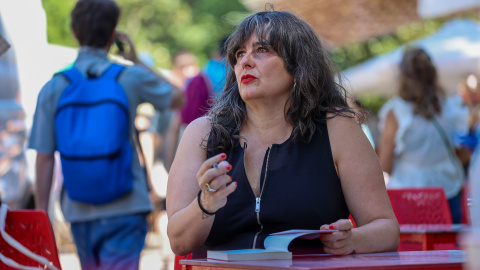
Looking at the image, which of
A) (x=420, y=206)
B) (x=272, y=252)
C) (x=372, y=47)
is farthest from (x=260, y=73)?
(x=372, y=47)

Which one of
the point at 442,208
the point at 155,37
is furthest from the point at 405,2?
the point at 155,37

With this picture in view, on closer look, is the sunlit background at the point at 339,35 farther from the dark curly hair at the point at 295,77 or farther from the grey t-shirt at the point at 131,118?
the grey t-shirt at the point at 131,118

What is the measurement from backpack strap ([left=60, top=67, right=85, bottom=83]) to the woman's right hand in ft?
6.12

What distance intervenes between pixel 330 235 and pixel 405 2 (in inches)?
336

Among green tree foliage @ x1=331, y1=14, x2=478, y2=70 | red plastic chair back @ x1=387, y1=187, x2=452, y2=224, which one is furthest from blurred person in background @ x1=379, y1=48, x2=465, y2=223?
green tree foliage @ x1=331, y1=14, x2=478, y2=70

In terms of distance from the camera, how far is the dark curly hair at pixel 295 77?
8.86 feet

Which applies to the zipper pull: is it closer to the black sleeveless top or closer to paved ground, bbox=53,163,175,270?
the black sleeveless top

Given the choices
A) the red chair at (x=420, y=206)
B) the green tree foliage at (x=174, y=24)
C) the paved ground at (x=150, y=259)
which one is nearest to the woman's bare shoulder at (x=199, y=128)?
the red chair at (x=420, y=206)

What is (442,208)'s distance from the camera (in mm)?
4453

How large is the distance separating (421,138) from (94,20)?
261cm

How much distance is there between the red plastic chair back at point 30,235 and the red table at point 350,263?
3.05ft

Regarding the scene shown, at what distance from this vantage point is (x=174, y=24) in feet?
89.0

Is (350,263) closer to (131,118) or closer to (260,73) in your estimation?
(260,73)

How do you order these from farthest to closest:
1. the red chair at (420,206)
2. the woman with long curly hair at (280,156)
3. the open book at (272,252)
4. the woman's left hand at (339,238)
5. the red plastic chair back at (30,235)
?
the red chair at (420,206) → the red plastic chair back at (30,235) → the woman with long curly hair at (280,156) → the woman's left hand at (339,238) → the open book at (272,252)
